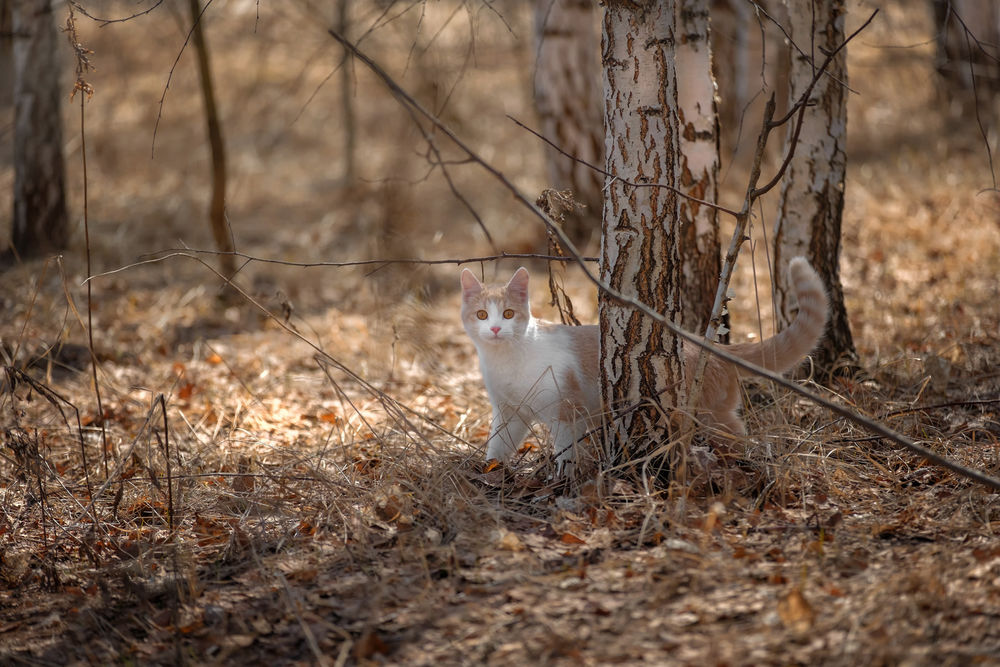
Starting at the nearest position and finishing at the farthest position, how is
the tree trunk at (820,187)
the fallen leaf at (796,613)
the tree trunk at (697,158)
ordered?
1. the fallen leaf at (796,613)
2. the tree trunk at (697,158)
3. the tree trunk at (820,187)

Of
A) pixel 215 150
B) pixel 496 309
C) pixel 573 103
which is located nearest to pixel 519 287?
pixel 496 309

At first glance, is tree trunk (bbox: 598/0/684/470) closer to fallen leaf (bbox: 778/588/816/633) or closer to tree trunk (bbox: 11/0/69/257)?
fallen leaf (bbox: 778/588/816/633)

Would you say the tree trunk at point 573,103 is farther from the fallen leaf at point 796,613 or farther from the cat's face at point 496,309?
the fallen leaf at point 796,613

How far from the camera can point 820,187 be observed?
4.50 m

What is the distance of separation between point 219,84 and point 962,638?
1464 centimetres

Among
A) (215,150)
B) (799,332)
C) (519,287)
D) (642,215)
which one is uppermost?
(215,150)

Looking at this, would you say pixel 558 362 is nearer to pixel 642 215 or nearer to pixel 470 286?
pixel 470 286

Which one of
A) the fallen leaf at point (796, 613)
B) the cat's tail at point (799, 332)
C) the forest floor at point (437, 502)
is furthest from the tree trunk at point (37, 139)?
the fallen leaf at point (796, 613)

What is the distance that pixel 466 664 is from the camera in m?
2.34

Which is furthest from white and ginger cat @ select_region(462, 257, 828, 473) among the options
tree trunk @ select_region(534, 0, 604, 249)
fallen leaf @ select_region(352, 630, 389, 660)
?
tree trunk @ select_region(534, 0, 604, 249)

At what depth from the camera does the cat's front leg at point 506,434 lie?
145 inches

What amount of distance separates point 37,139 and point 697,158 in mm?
6158

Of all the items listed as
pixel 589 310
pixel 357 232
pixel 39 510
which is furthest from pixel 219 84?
pixel 39 510

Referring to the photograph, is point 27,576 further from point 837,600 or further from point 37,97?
point 37,97
